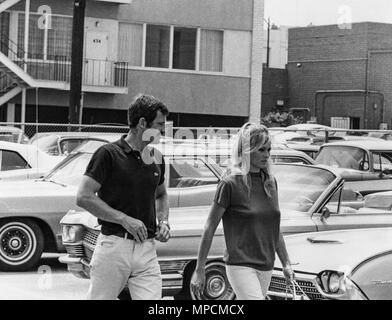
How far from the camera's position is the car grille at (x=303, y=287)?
621 centimetres

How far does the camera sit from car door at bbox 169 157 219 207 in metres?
10.7

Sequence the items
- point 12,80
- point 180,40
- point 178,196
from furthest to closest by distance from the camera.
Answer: point 180,40 → point 12,80 → point 178,196

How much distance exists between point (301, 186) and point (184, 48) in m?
21.5

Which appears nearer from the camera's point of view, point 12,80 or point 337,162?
point 337,162

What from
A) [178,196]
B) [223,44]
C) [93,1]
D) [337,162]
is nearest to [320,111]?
[223,44]

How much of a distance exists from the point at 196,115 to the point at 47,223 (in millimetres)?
20229

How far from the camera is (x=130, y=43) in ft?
95.8

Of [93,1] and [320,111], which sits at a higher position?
[93,1]

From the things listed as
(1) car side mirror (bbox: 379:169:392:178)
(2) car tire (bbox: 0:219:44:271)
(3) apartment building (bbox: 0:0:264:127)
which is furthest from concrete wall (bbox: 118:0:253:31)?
(2) car tire (bbox: 0:219:44:271)

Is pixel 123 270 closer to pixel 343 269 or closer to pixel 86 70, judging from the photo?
pixel 343 269

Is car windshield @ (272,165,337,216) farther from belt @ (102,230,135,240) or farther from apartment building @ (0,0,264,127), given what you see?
apartment building @ (0,0,264,127)

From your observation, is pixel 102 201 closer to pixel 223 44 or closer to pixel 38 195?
pixel 38 195

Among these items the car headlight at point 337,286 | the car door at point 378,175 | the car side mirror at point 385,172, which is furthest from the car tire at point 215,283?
the car side mirror at point 385,172
